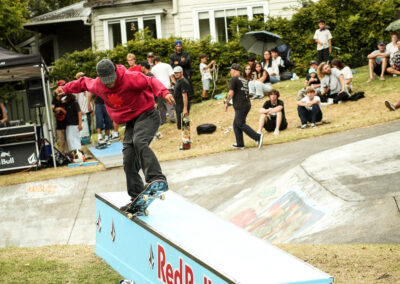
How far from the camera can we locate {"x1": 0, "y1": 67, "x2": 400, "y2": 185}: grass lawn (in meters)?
13.6

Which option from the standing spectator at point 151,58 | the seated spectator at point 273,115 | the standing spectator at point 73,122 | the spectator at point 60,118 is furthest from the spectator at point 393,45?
the spectator at point 60,118

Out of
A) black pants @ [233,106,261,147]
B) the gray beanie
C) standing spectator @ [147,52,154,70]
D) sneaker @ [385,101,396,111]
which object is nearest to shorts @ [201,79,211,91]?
standing spectator @ [147,52,154,70]

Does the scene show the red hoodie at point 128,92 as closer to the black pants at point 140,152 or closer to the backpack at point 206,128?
the black pants at point 140,152

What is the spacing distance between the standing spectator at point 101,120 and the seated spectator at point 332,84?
616cm

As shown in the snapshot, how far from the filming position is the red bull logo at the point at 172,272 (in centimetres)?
501

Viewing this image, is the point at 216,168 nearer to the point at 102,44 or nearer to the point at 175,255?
the point at 175,255

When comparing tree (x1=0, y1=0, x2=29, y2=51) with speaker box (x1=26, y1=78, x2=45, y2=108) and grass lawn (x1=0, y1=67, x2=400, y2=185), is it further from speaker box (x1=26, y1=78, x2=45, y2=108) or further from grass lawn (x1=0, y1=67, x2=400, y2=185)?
speaker box (x1=26, y1=78, x2=45, y2=108)

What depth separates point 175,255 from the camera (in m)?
5.31

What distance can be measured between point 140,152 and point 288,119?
986 cm

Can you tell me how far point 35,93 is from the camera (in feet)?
45.9

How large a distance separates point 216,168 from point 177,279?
23.1 feet

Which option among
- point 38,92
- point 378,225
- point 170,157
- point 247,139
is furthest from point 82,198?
point 378,225

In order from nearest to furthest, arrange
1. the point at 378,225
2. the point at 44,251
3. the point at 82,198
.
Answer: the point at 378,225 → the point at 44,251 → the point at 82,198

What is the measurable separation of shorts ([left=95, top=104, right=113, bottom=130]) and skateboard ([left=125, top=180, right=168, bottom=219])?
9493 mm
